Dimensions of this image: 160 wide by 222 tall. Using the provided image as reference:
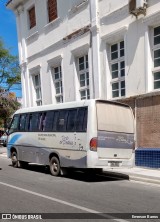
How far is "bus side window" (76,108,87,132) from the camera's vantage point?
10.5 m

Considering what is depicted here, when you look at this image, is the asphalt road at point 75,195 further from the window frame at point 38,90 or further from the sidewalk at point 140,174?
the window frame at point 38,90

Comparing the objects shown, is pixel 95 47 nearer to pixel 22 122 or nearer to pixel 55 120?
pixel 22 122

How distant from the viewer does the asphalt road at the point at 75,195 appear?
22.4ft

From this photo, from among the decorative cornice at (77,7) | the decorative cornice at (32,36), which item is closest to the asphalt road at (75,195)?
the decorative cornice at (77,7)

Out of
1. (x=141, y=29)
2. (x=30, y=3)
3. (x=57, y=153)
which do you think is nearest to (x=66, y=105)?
(x=57, y=153)

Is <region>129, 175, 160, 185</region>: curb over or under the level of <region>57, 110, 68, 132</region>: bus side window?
under

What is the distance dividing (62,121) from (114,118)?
6.21ft

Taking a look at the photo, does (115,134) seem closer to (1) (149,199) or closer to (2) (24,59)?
(1) (149,199)

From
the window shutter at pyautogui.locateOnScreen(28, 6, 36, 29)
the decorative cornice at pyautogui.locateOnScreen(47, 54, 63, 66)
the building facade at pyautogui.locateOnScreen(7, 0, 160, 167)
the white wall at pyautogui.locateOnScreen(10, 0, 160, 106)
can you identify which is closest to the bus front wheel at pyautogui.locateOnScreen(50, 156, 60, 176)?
the building facade at pyautogui.locateOnScreen(7, 0, 160, 167)

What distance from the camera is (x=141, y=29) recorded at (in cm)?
1373

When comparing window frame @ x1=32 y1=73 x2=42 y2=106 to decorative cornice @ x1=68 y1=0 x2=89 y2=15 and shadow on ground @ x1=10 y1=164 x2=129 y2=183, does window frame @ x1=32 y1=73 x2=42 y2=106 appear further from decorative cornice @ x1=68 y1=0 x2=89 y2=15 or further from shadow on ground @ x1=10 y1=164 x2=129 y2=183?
shadow on ground @ x1=10 y1=164 x2=129 y2=183

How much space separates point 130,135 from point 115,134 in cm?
77

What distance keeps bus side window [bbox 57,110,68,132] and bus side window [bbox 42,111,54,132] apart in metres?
0.50

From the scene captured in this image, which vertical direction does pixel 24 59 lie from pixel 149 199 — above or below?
above
